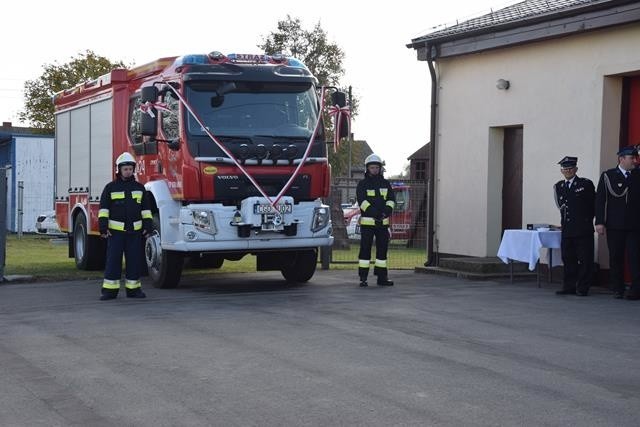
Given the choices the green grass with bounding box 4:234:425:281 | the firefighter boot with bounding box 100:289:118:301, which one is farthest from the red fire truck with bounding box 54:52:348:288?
the green grass with bounding box 4:234:425:281

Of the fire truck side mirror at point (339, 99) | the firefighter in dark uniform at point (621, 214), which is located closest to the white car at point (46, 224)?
the fire truck side mirror at point (339, 99)

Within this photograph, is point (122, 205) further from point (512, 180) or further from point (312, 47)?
point (312, 47)

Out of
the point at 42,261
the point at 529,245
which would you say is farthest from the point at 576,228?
the point at 42,261

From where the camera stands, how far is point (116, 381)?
24.3 feet

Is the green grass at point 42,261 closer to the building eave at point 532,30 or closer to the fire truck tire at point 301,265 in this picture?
the fire truck tire at point 301,265

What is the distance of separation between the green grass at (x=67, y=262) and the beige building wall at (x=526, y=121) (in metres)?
2.62

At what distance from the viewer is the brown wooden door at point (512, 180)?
16547 mm

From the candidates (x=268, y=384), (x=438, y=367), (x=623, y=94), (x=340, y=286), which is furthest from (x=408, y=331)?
(x=623, y=94)

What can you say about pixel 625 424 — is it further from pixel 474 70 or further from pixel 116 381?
pixel 474 70

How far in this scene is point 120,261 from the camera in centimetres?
1310

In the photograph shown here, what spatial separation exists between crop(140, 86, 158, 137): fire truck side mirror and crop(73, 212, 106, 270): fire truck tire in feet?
13.5

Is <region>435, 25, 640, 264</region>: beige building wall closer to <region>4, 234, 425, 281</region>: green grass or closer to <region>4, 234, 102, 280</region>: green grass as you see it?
<region>4, 234, 425, 281</region>: green grass

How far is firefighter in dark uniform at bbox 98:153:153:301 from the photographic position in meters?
13.0

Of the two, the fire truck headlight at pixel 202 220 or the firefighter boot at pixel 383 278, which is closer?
the fire truck headlight at pixel 202 220
